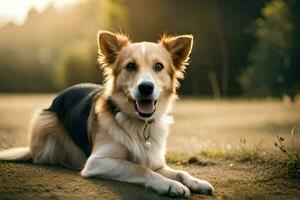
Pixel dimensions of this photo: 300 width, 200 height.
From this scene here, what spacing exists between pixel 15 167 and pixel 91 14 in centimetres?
4359

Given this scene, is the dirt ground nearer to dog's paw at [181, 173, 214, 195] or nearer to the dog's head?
dog's paw at [181, 173, 214, 195]

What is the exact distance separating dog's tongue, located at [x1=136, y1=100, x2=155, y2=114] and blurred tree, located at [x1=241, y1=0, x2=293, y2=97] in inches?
524

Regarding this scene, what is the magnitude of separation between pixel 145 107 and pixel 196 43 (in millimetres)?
25192

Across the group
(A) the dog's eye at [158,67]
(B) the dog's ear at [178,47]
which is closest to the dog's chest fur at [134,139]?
(A) the dog's eye at [158,67]

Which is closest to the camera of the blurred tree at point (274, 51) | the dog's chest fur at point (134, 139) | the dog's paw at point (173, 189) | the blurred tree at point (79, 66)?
the dog's paw at point (173, 189)

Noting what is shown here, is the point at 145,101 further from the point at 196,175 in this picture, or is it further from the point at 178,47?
the point at 196,175

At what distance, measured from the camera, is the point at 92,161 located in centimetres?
657

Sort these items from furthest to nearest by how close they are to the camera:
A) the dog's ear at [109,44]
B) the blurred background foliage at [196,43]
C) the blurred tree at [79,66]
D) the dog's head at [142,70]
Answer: the blurred tree at [79,66] < the blurred background foliage at [196,43] < the dog's ear at [109,44] < the dog's head at [142,70]

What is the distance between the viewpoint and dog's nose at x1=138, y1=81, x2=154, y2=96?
20.6 feet

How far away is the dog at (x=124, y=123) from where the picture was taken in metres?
6.36

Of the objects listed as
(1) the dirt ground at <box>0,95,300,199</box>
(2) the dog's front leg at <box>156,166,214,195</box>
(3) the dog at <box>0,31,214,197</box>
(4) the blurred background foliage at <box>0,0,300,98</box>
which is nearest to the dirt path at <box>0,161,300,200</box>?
(1) the dirt ground at <box>0,95,300,199</box>

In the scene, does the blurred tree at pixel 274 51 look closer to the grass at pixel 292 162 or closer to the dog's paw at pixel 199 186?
the grass at pixel 292 162

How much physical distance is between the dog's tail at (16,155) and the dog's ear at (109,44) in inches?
74.7

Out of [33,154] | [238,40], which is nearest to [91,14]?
[238,40]
